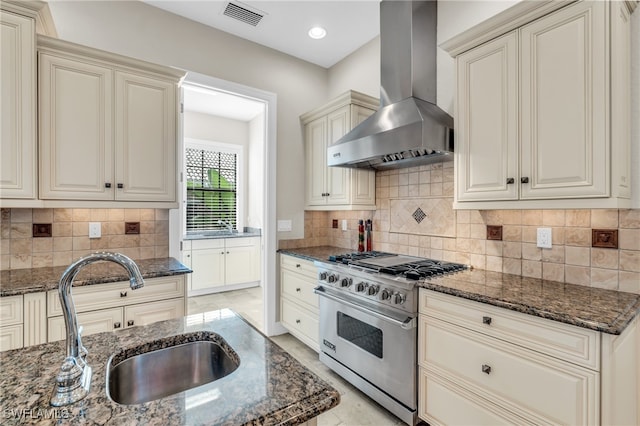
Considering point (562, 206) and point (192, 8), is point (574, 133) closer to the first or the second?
point (562, 206)

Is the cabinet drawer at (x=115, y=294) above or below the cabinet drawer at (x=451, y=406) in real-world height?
above

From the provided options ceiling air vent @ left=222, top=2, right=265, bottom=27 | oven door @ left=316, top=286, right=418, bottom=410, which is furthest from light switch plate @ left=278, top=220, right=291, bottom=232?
ceiling air vent @ left=222, top=2, right=265, bottom=27

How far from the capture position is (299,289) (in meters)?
3.07

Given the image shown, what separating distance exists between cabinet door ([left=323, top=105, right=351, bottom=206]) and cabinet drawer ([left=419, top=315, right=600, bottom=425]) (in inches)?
55.9

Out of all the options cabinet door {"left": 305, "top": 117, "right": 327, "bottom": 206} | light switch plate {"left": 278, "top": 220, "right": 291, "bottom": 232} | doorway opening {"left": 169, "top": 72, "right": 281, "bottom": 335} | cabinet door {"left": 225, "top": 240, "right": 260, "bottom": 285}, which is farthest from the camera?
cabinet door {"left": 225, "top": 240, "right": 260, "bottom": 285}

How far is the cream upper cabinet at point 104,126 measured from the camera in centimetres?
200

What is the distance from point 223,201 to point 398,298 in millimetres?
4388

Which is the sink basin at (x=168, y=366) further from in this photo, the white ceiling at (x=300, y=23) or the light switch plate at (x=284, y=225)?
the white ceiling at (x=300, y=23)

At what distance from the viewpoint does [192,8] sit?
2674mm

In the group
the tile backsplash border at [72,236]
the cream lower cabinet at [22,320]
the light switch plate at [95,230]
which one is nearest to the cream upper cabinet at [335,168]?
the tile backsplash border at [72,236]

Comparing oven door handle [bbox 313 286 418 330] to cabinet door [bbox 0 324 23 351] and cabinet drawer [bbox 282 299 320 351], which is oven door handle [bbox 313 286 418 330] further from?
cabinet door [bbox 0 324 23 351]

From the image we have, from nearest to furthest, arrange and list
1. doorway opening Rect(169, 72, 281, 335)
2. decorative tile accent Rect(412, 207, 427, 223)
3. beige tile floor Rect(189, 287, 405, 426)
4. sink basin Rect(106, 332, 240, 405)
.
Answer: sink basin Rect(106, 332, 240, 405) < beige tile floor Rect(189, 287, 405, 426) < decorative tile accent Rect(412, 207, 427, 223) < doorway opening Rect(169, 72, 281, 335)

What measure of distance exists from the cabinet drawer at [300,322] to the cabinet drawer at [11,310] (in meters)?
2.02

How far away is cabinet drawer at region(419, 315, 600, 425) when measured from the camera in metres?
1.27
